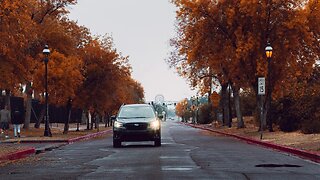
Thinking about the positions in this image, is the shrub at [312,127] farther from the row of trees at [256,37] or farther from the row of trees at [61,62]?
the row of trees at [61,62]

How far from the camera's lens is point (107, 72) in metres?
43.4

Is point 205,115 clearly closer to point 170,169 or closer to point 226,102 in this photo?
point 226,102

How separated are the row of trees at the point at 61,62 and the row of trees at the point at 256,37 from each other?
8324mm

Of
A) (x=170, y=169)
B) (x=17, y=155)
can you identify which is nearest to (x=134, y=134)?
(x=17, y=155)

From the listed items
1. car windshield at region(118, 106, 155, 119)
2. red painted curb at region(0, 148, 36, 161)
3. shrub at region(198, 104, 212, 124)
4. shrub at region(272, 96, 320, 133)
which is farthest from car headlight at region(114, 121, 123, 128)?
shrub at region(198, 104, 212, 124)

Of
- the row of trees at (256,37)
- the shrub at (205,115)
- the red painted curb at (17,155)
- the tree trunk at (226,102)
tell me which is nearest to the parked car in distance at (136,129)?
the red painted curb at (17,155)

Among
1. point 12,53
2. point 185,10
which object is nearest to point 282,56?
point 185,10

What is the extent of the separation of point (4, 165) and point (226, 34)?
22625 millimetres

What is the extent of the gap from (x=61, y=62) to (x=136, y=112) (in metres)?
14.9

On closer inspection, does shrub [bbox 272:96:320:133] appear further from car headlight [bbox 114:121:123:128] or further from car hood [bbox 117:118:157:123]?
car headlight [bbox 114:121:123:128]

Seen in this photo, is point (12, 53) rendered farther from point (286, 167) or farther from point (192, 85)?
point (286, 167)

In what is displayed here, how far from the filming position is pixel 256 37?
3419 cm

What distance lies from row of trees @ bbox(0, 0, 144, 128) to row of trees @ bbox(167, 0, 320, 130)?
832cm

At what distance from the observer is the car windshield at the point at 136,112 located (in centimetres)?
2481
